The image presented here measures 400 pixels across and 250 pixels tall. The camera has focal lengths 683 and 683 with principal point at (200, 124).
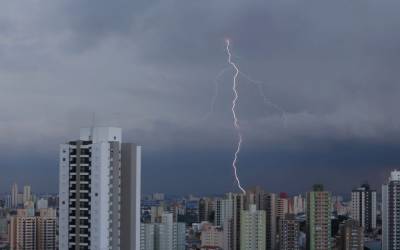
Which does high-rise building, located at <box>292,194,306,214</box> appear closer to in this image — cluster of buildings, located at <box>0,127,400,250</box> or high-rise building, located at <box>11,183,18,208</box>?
cluster of buildings, located at <box>0,127,400,250</box>

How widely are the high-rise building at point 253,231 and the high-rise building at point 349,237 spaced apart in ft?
3.42

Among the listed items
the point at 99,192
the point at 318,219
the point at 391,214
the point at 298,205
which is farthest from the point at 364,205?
the point at 99,192

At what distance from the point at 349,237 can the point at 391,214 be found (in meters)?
0.79

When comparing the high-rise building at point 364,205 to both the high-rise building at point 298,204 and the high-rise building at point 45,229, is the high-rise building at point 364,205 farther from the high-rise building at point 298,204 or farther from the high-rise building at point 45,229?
the high-rise building at point 45,229

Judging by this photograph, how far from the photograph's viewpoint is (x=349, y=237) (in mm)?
9391

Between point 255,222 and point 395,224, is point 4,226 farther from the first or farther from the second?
point 395,224

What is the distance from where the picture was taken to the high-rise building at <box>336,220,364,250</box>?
30.5 ft

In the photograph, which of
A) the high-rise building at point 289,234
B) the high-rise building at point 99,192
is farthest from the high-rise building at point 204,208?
the high-rise building at point 99,192

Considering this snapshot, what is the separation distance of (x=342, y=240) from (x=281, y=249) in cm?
85

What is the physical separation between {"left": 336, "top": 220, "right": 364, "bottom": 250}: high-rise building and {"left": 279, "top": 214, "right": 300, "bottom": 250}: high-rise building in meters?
0.57

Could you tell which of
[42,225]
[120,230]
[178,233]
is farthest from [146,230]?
[120,230]

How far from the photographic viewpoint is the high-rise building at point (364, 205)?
10.8 metres

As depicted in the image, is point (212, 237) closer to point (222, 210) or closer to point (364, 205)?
point (222, 210)

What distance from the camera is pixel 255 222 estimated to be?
931 centimetres
